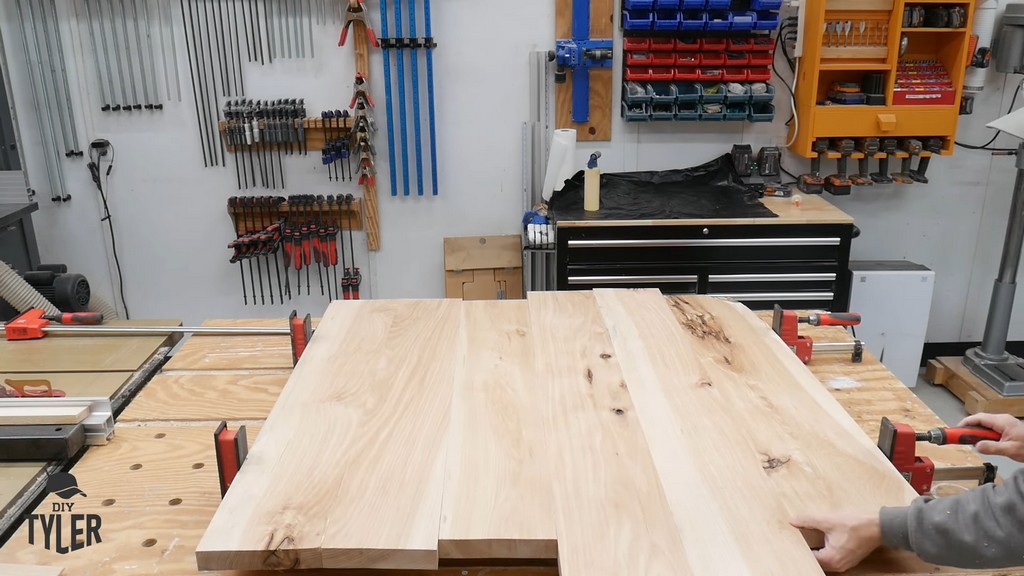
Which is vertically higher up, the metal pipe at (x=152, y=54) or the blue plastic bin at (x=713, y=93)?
the metal pipe at (x=152, y=54)

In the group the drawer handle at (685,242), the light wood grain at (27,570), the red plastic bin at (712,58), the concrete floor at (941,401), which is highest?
the red plastic bin at (712,58)

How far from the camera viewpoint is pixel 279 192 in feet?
12.2

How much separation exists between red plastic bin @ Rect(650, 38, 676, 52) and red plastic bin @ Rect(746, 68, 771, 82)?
0.35m

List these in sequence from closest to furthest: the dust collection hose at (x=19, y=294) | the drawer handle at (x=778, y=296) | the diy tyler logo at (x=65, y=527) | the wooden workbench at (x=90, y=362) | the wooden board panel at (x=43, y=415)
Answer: the diy tyler logo at (x=65, y=527)
the wooden board panel at (x=43, y=415)
the wooden workbench at (x=90, y=362)
the dust collection hose at (x=19, y=294)
the drawer handle at (x=778, y=296)

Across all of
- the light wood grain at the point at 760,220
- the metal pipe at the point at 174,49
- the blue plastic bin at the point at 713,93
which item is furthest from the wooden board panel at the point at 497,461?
the metal pipe at the point at 174,49

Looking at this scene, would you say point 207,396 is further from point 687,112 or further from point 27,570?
point 687,112

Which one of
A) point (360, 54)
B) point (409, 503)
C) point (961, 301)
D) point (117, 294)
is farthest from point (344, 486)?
point (961, 301)

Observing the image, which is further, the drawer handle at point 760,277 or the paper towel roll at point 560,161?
the paper towel roll at point 560,161

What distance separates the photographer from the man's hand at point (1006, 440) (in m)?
1.20

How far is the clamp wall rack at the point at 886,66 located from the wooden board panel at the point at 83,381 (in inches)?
114

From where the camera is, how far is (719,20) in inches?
130

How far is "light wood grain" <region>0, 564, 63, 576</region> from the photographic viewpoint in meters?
1.06

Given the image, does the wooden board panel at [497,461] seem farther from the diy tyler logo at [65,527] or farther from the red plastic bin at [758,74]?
the red plastic bin at [758,74]

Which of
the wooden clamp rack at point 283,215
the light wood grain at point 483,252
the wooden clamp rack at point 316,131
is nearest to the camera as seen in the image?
the wooden clamp rack at point 316,131
